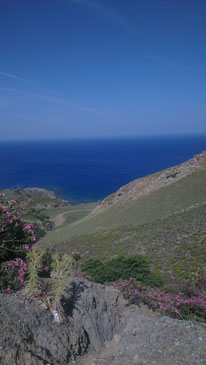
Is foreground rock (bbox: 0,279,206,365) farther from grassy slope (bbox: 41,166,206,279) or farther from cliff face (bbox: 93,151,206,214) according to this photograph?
cliff face (bbox: 93,151,206,214)

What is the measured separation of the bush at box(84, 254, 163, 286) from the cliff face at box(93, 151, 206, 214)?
24076 millimetres

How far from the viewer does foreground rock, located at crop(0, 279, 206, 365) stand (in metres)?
4.77

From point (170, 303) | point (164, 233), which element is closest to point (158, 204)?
point (164, 233)

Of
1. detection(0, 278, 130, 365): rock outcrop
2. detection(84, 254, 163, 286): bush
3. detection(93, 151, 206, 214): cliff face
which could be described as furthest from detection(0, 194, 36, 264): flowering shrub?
detection(93, 151, 206, 214): cliff face

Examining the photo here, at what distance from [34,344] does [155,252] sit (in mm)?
12564

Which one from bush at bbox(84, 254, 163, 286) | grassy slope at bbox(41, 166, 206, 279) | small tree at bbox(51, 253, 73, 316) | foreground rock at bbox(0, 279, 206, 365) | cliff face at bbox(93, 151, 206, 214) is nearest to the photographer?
foreground rock at bbox(0, 279, 206, 365)

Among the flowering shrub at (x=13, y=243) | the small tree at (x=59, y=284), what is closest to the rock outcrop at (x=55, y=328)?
the small tree at (x=59, y=284)

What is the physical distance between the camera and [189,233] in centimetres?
1680

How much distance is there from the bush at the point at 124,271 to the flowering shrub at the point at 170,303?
71.1 inches

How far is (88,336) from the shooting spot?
6172 millimetres

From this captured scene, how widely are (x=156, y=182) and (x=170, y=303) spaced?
3147cm

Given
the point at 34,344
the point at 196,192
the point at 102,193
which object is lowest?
the point at 102,193

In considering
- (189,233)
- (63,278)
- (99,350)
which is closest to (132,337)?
(99,350)

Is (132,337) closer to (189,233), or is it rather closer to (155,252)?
(155,252)
